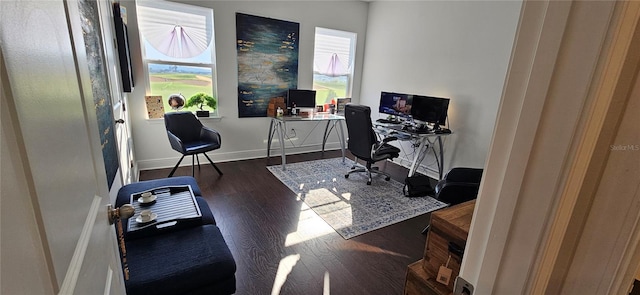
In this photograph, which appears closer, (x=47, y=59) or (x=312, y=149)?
(x=47, y=59)

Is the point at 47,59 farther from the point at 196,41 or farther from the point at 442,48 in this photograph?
the point at 442,48

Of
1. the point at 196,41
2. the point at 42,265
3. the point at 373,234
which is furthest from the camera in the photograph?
the point at 196,41

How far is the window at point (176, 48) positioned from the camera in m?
3.42

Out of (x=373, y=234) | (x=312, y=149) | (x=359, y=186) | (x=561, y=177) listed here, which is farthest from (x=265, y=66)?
(x=561, y=177)

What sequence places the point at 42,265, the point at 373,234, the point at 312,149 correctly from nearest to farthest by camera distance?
the point at 42,265
the point at 373,234
the point at 312,149

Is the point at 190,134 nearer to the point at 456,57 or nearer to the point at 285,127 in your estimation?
the point at 285,127

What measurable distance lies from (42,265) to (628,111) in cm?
92

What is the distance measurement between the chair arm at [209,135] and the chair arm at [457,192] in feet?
8.87

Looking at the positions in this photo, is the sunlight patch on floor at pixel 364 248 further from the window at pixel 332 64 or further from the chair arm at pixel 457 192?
the window at pixel 332 64

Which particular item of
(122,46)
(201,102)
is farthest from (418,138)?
(122,46)

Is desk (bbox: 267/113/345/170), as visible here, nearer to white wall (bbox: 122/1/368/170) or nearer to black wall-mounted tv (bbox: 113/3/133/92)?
white wall (bbox: 122/1/368/170)

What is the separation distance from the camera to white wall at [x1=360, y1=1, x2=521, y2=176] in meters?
3.26

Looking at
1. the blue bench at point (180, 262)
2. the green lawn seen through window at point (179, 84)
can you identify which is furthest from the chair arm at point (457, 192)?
the green lawn seen through window at point (179, 84)

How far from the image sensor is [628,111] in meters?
0.43
